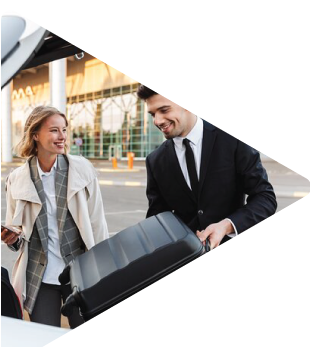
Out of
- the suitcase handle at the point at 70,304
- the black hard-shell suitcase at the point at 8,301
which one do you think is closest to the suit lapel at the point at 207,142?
the suitcase handle at the point at 70,304

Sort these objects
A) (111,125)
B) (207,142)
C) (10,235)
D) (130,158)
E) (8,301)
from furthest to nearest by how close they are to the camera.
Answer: (111,125)
(130,158)
(207,142)
(10,235)
(8,301)

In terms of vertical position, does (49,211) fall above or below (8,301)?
above

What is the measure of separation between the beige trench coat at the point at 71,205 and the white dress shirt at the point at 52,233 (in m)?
0.05

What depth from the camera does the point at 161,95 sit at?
146 cm

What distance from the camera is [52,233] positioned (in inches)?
61.7

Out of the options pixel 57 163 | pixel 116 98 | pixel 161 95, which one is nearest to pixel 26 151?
pixel 57 163

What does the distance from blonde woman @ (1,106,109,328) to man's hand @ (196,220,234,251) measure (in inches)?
15.6

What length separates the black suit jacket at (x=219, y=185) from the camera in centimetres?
148

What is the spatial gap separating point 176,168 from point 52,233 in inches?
22.4

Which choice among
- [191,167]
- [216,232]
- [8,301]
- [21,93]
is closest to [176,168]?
[191,167]

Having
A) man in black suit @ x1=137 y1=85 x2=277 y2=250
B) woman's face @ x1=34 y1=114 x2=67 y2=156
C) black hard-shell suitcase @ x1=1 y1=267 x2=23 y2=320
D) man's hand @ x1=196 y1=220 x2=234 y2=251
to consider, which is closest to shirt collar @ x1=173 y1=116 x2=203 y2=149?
man in black suit @ x1=137 y1=85 x2=277 y2=250

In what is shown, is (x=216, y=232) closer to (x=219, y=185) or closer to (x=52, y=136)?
(x=219, y=185)

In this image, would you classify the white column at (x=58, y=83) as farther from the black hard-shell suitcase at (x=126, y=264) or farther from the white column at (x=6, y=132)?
the black hard-shell suitcase at (x=126, y=264)

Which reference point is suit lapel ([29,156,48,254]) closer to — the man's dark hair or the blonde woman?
the blonde woman
